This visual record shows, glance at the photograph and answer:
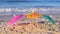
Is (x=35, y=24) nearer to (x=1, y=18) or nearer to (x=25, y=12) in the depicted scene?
(x=25, y=12)

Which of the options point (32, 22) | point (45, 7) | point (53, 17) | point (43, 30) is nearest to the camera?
point (43, 30)

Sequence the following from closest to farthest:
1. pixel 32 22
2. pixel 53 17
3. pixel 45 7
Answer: pixel 32 22 < pixel 53 17 < pixel 45 7

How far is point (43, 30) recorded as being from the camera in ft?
6.67

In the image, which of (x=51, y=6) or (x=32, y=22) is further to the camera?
(x=51, y=6)

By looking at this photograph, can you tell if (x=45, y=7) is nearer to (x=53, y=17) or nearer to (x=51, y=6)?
(x=51, y=6)

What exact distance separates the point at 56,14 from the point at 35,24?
1.46ft

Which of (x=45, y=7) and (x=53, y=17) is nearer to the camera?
(x=53, y=17)

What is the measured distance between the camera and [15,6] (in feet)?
8.31

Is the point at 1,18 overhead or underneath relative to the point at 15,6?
underneath

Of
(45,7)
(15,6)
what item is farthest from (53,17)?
(15,6)

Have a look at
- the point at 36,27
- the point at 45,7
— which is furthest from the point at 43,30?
the point at 45,7

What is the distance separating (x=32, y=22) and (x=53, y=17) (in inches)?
14.0

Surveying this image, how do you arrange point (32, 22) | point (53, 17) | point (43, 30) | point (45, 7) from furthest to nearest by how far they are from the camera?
point (45, 7) < point (53, 17) < point (32, 22) < point (43, 30)

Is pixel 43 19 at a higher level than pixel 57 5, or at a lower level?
lower
